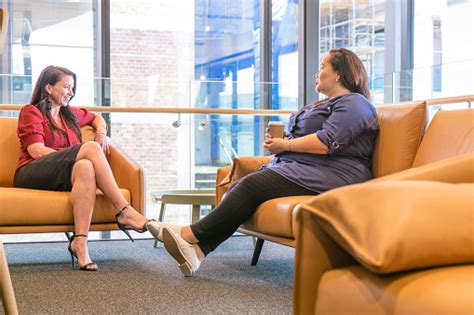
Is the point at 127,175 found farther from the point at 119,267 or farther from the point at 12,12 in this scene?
the point at 12,12

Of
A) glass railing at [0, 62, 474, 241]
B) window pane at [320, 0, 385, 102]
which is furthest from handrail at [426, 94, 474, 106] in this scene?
window pane at [320, 0, 385, 102]

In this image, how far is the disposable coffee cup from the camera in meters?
3.17

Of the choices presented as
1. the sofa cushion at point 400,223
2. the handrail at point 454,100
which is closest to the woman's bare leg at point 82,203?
the handrail at point 454,100

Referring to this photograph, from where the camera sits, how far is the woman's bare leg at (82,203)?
3404 mm

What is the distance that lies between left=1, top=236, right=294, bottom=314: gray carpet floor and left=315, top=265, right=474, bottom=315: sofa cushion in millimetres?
1275

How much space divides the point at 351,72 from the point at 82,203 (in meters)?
1.46

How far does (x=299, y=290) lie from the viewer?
133 centimetres

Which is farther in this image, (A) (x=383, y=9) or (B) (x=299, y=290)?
(A) (x=383, y=9)

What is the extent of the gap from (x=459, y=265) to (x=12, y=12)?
5.89 m

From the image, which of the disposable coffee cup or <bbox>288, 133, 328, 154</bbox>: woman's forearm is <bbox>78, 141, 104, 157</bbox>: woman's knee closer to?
the disposable coffee cup

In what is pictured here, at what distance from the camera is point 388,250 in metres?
1.12

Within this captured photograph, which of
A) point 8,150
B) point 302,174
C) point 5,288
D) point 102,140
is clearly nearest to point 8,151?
point 8,150

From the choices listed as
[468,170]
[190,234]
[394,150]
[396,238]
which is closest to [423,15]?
[394,150]

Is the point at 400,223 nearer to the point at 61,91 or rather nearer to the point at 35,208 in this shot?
the point at 35,208
